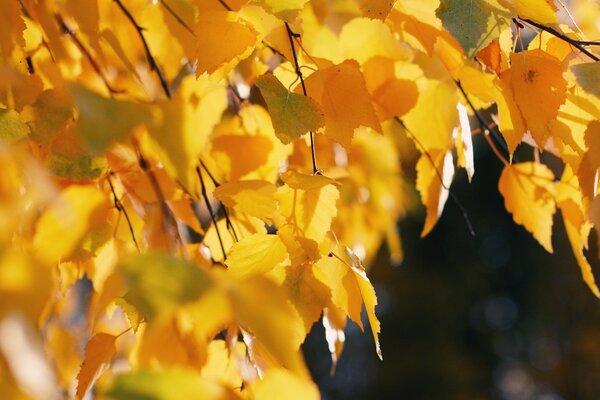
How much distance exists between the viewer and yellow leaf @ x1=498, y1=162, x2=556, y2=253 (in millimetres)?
885

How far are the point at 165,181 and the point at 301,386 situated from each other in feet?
1.32

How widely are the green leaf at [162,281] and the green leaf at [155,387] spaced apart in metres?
0.03

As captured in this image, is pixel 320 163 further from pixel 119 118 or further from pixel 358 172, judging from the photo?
pixel 119 118

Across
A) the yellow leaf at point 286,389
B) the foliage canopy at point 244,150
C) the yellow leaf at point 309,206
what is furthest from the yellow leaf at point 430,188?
the yellow leaf at point 286,389

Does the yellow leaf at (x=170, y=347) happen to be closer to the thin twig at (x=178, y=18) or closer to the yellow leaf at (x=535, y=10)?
the thin twig at (x=178, y=18)

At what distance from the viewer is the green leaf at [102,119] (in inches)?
16.4

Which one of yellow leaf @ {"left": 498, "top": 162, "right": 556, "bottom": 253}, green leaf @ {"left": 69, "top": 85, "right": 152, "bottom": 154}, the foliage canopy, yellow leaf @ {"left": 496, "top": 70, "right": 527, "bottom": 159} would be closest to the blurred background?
yellow leaf @ {"left": 498, "top": 162, "right": 556, "bottom": 253}

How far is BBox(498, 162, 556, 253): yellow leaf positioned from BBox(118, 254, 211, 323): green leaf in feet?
1.96

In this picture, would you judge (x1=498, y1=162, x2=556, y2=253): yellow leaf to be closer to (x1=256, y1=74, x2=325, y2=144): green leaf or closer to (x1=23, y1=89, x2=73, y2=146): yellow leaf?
(x1=256, y1=74, x2=325, y2=144): green leaf

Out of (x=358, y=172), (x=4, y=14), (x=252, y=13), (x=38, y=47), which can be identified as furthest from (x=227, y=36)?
(x=358, y=172)

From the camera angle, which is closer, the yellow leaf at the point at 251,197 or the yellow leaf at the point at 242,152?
the yellow leaf at the point at 251,197

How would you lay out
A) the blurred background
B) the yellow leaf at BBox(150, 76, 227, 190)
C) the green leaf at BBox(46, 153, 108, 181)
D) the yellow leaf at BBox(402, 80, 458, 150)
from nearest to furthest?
the yellow leaf at BBox(150, 76, 227, 190), the green leaf at BBox(46, 153, 108, 181), the yellow leaf at BBox(402, 80, 458, 150), the blurred background

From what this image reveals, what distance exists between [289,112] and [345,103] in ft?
0.26

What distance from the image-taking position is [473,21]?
0.62 metres
